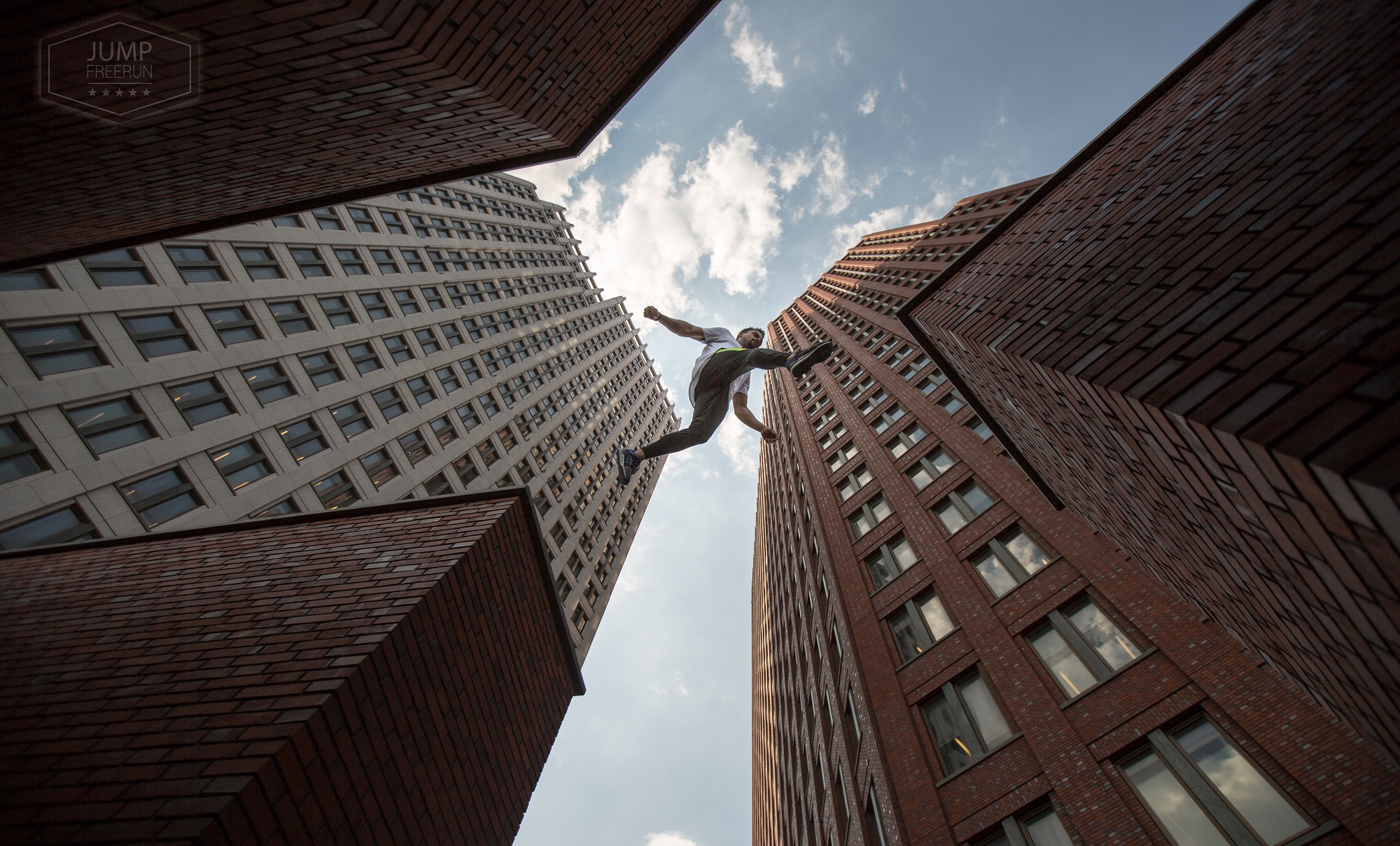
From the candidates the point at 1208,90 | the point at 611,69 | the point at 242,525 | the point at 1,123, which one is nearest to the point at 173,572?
the point at 242,525

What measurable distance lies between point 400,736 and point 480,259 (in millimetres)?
39380

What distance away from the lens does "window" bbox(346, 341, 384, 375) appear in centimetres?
2498

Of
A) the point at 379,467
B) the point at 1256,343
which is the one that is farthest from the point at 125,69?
the point at 379,467

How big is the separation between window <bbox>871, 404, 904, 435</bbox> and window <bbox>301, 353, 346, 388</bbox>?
940 inches

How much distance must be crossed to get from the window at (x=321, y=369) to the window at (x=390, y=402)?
1.83m

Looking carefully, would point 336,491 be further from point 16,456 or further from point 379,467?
point 16,456

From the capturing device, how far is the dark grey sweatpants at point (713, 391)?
7590 millimetres

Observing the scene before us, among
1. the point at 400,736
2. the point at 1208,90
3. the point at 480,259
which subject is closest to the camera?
the point at 400,736

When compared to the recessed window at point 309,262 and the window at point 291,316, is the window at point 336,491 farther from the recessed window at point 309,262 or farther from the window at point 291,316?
the recessed window at point 309,262

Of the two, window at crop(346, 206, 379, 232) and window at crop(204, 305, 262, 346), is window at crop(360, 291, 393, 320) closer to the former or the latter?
window at crop(346, 206, 379, 232)

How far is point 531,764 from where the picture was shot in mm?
7766

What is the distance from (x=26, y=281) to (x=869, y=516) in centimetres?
2571

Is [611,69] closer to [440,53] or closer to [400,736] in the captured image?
[440,53]

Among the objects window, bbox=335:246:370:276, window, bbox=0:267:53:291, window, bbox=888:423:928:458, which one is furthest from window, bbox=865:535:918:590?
window, bbox=335:246:370:276
